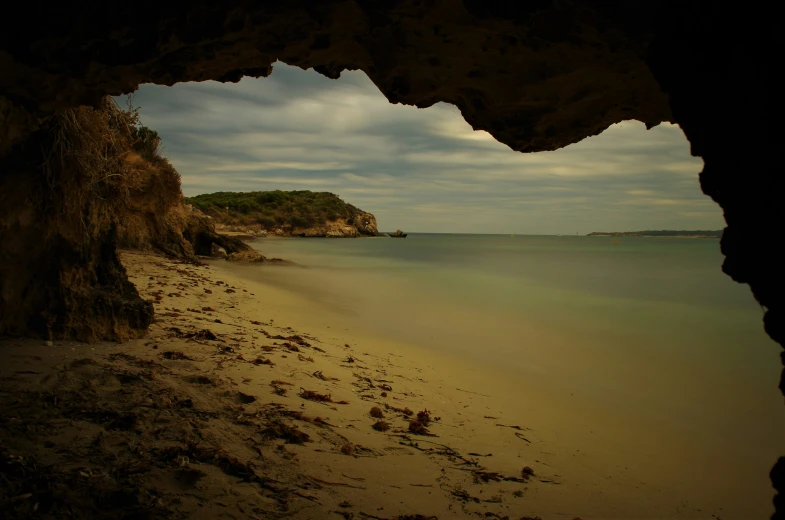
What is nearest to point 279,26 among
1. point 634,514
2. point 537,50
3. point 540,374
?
point 537,50

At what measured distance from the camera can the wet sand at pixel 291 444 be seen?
250 cm

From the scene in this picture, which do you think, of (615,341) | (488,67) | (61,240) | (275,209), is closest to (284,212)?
(275,209)

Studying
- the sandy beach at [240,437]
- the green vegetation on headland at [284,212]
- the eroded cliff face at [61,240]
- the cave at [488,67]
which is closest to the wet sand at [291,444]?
the sandy beach at [240,437]

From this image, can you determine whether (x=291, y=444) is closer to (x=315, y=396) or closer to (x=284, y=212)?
(x=315, y=396)

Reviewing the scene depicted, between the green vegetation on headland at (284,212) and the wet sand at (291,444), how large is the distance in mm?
68302

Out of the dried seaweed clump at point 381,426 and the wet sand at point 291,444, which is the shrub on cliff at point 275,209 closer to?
the wet sand at point 291,444

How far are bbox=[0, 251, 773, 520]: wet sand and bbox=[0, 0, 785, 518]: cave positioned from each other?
1618 millimetres

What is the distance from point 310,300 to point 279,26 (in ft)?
33.4

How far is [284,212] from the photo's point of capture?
8138cm

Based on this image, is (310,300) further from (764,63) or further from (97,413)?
(764,63)

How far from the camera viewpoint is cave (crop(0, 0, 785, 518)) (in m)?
1.59

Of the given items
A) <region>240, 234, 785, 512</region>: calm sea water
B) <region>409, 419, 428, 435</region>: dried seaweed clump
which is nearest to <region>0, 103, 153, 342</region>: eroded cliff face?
<region>409, 419, 428, 435</region>: dried seaweed clump

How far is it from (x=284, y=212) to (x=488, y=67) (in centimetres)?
8171

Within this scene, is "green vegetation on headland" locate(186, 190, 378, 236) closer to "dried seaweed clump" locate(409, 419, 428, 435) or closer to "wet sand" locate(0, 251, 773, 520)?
"wet sand" locate(0, 251, 773, 520)
